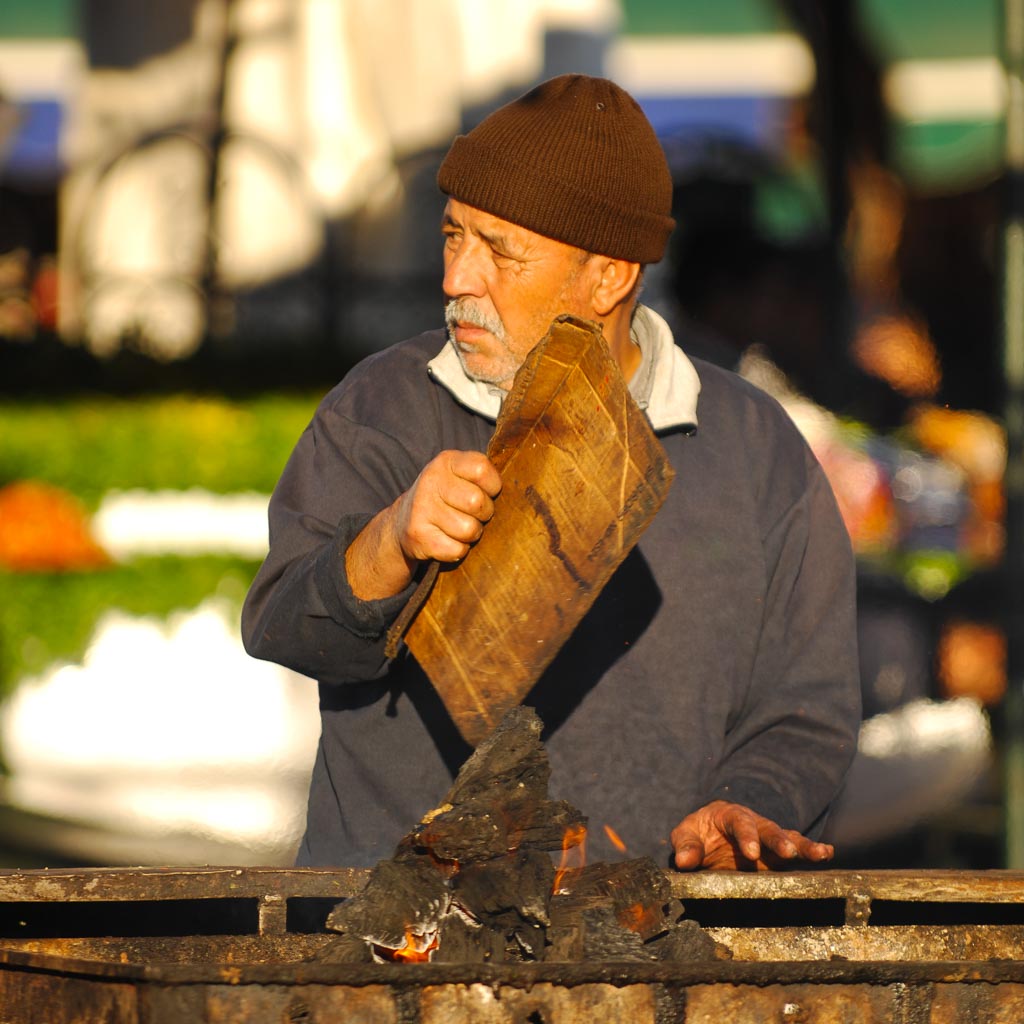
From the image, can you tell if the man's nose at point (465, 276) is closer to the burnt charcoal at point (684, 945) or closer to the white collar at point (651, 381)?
the white collar at point (651, 381)

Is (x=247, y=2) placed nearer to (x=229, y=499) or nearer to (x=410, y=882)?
(x=229, y=499)

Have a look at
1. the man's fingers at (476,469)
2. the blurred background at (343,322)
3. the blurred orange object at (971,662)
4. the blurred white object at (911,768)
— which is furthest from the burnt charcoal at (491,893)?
the blurred orange object at (971,662)

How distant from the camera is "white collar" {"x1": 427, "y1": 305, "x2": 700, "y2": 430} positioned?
2619 millimetres

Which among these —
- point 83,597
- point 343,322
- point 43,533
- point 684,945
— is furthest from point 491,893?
point 343,322

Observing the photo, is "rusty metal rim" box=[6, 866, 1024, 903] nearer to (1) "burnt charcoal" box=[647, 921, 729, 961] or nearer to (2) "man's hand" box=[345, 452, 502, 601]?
(1) "burnt charcoal" box=[647, 921, 729, 961]

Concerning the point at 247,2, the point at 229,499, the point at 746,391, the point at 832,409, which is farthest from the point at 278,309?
the point at 746,391

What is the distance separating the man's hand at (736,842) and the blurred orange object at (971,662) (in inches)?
170

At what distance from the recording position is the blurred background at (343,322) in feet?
21.4

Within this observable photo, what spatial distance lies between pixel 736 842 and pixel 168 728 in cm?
515

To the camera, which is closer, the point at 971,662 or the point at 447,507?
the point at 447,507

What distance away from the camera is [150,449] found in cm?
794

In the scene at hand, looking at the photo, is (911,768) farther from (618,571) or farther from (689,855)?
(689,855)

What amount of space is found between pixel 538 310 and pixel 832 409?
413 cm

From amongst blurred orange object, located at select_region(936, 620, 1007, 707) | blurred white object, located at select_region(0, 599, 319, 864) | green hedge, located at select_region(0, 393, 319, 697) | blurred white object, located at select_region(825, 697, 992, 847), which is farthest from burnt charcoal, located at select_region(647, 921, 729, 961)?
green hedge, located at select_region(0, 393, 319, 697)
